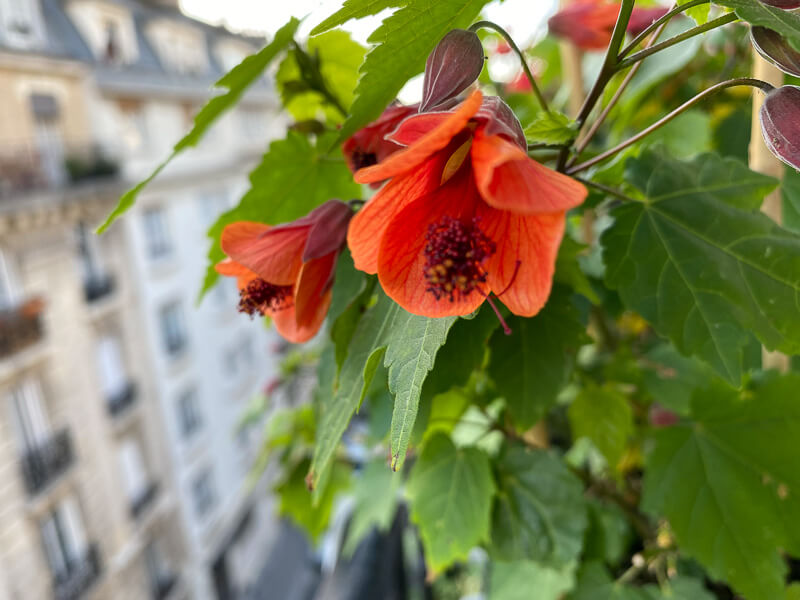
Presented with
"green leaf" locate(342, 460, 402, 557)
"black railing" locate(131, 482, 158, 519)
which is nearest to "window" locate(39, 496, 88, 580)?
"black railing" locate(131, 482, 158, 519)

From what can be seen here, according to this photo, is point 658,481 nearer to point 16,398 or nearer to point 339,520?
point 339,520

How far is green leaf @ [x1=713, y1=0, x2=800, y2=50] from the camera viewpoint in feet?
0.60

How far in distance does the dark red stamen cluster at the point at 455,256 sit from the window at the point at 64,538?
2710 millimetres

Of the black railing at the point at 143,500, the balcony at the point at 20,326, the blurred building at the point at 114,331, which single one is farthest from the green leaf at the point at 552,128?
Result: the black railing at the point at 143,500

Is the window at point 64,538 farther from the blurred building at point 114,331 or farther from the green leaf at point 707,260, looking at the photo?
the green leaf at point 707,260

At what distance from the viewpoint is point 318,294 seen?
301mm

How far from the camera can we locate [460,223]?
0.22 meters

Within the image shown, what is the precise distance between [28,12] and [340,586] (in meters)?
3.35

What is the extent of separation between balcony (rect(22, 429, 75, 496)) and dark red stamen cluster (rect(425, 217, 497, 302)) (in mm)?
2609

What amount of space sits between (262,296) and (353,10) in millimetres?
152

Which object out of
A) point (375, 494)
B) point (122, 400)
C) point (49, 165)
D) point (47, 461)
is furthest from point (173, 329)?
point (375, 494)

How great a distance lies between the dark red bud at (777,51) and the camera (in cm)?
23

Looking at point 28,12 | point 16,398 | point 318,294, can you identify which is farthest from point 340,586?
point 28,12

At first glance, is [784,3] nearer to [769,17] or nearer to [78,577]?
[769,17]
